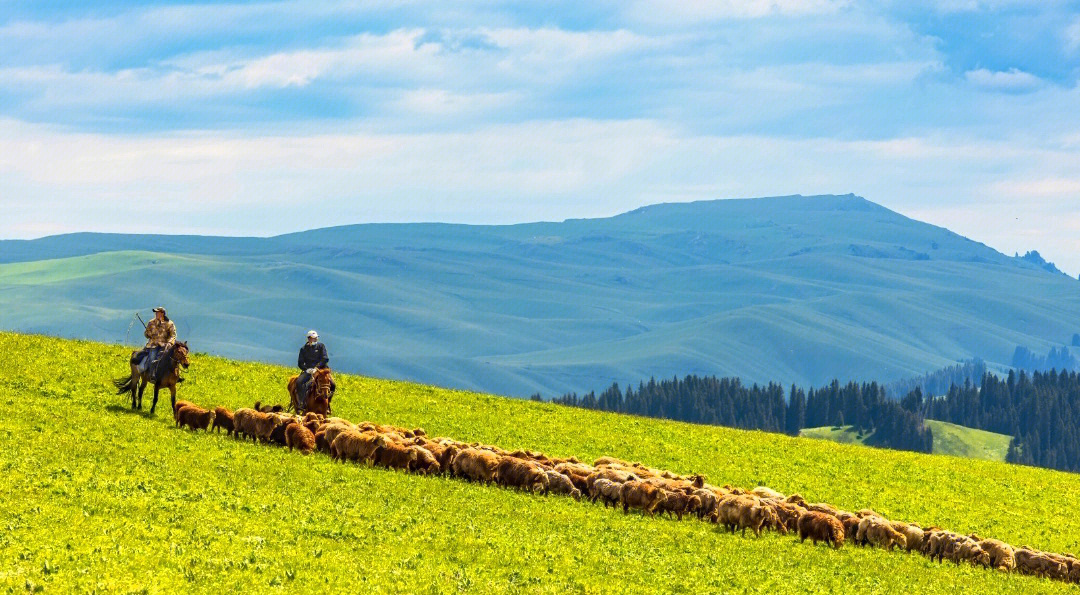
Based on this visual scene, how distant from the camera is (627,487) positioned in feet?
112

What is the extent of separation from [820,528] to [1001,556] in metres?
4.98

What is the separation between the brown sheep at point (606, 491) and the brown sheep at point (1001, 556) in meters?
10.1

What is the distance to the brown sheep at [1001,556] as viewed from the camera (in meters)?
32.7

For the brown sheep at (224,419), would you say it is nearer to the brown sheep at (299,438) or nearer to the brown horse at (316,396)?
the brown sheep at (299,438)

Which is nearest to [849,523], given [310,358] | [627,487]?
[627,487]

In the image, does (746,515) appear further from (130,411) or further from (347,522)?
(130,411)

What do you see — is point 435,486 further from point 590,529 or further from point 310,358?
point 310,358

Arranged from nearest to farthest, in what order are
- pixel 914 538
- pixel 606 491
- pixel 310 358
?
1. pixel 914 538
2. pixel 606 491
3. pixel 310 358

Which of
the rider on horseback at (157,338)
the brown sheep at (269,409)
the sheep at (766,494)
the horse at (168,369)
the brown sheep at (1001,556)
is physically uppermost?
the rider on horseback at (157,338)

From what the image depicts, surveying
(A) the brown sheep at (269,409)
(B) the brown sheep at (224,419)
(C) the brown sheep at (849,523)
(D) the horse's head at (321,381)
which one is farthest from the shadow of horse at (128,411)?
(C) the brown sheep at (849,523)

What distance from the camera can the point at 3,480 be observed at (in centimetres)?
2720

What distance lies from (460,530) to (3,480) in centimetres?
1030

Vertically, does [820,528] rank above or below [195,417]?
below

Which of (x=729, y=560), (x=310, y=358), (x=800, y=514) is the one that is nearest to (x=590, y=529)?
(x=729, y=560)
